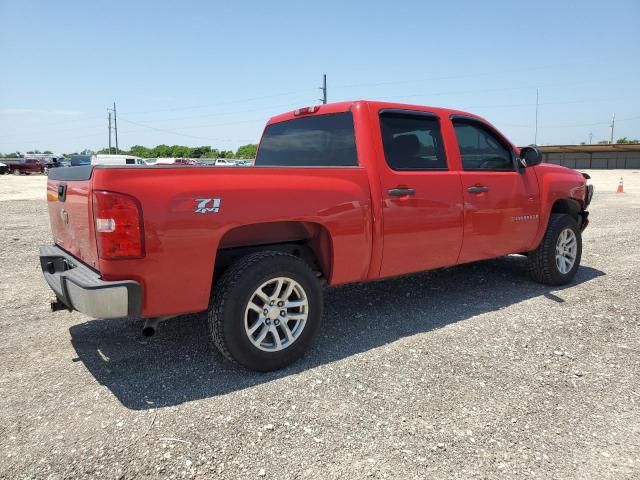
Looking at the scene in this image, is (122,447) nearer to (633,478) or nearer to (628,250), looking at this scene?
(633,478)

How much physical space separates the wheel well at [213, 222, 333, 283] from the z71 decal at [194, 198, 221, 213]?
0.95ft

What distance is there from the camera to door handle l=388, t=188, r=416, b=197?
3804 mm

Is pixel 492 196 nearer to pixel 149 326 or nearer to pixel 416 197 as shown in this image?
pixel 416 197

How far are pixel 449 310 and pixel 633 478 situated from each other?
2443mm

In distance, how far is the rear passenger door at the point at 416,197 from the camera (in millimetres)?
3842

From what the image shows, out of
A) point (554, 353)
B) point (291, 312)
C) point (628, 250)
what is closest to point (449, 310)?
point (554, 353)

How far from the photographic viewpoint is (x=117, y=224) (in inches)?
105

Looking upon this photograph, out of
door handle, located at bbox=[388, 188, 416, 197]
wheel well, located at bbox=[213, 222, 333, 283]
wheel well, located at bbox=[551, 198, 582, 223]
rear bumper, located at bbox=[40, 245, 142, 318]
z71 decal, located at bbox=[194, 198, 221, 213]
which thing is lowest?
rear bumper, located at bbox=[40, 245, 142, 318]

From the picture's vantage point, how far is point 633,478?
227 centimetres

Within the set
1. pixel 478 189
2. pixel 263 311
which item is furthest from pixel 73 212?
pixel 478 189

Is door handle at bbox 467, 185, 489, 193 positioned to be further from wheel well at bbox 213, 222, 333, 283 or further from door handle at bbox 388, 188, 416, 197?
wheel well at bbox 213, 222, 333, 283

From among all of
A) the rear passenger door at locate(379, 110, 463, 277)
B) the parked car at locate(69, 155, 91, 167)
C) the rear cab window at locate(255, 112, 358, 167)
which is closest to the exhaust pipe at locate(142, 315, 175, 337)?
the parked car at locate(69, 155, 91, 167)

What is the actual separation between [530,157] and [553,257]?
3.98 feet

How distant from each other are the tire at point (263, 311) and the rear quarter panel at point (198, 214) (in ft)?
0.55
